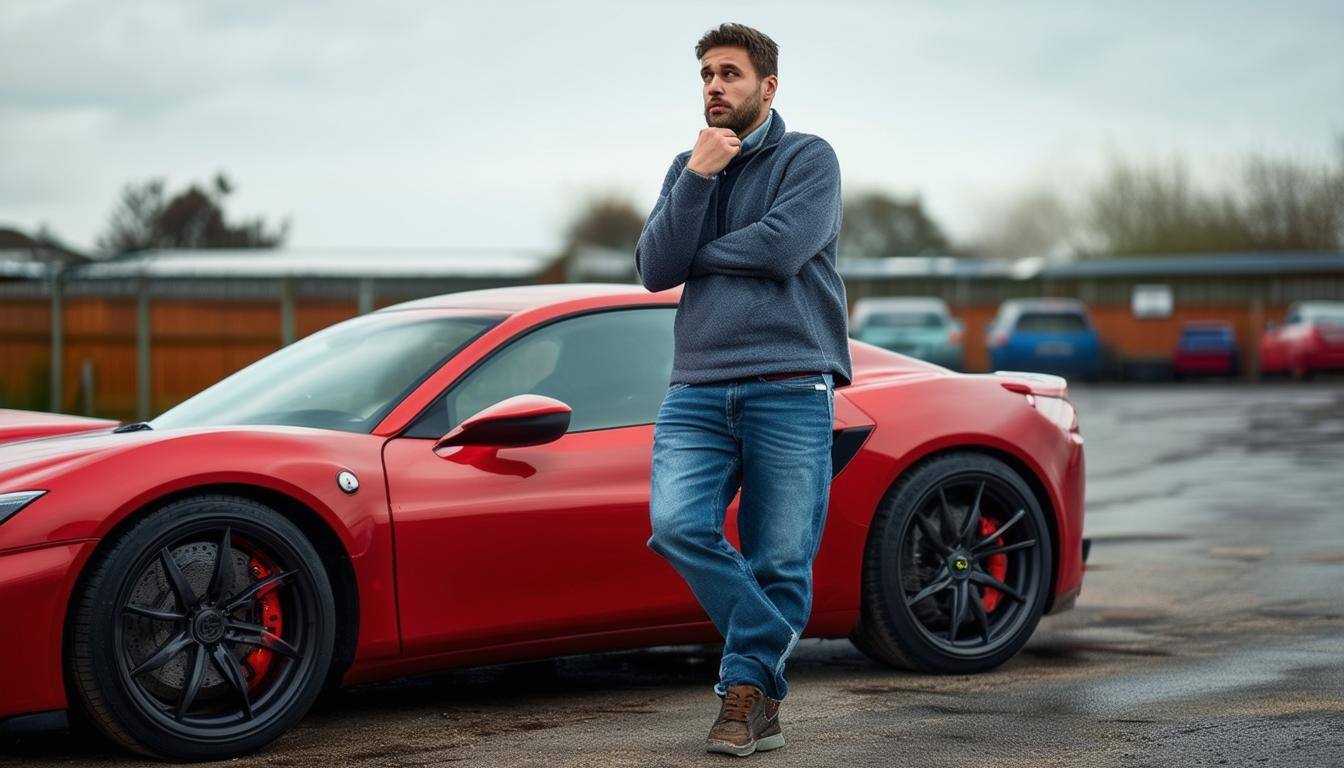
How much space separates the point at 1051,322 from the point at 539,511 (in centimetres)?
2724

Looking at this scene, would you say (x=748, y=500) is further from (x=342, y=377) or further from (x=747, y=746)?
(x=342, y=377)

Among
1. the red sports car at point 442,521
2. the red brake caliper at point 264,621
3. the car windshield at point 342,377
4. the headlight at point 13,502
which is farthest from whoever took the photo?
the car windshield at point 342,377

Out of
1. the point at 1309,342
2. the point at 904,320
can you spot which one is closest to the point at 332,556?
the point at 904,320

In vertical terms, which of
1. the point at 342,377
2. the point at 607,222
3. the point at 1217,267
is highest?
the point at 607,222

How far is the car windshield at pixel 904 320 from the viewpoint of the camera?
2764cm

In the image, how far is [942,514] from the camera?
5551 mm

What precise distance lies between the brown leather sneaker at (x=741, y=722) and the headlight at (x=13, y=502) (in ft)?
5.64

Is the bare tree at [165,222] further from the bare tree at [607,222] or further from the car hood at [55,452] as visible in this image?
the car hood at [55,452]

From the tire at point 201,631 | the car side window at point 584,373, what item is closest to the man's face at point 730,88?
the car side window at point 584,373

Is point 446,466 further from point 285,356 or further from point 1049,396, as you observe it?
point 1049,396

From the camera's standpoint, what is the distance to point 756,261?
14.0 ft

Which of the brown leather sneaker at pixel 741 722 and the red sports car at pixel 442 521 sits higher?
Answer: the red sports car at pixel 442 521

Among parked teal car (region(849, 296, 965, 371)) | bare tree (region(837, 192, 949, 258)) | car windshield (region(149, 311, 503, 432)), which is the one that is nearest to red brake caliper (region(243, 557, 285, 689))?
car windshield (region(149, 311, 503, 432))

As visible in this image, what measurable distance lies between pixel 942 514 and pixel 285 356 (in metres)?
2.12
